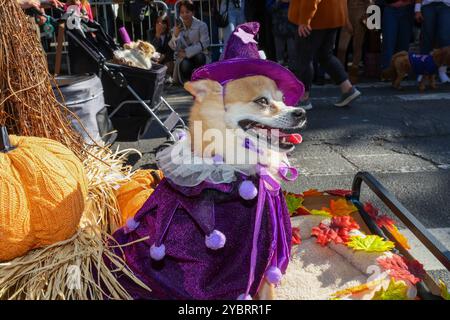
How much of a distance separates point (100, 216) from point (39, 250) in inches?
14.2

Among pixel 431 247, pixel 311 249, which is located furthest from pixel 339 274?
pixel 431 247

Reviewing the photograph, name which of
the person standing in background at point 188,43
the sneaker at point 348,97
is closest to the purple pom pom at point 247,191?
the sneaker at point 348,97

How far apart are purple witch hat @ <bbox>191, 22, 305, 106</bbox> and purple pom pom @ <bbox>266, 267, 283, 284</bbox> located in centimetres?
73

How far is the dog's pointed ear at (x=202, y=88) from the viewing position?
188 cm

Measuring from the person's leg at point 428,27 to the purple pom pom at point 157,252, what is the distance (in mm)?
6549

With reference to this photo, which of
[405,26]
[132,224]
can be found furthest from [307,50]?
[132,224]

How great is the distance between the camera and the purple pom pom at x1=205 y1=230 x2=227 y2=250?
5.73 feet

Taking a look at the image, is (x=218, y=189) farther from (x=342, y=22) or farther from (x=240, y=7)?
(x=240, y=7)

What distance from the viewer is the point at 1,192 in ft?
5.81

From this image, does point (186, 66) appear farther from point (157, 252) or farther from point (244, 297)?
point (244, 297)

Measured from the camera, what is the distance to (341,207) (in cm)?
249

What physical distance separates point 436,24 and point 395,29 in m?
0.67

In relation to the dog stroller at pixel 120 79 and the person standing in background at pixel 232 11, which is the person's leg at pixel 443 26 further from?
the dog stroller at pixel 120 79
